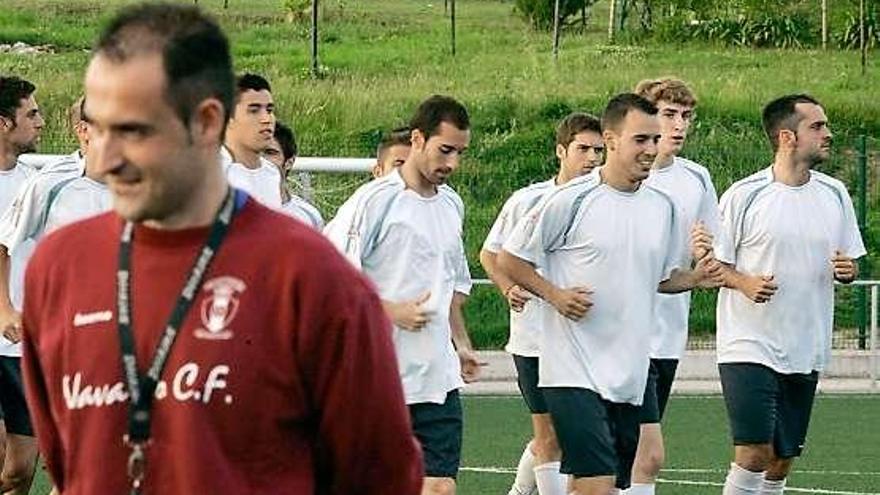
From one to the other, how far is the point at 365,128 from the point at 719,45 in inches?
585

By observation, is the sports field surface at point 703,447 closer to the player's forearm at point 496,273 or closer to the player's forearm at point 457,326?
the player's forearm at point 496,273

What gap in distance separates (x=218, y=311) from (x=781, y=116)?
796cm

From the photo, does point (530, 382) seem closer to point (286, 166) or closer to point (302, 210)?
point (286, 166)

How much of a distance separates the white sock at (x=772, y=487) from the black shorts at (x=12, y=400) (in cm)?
366

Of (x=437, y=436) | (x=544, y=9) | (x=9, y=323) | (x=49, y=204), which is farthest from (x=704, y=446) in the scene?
(x=544, y=9)

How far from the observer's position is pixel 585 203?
10.5 meters

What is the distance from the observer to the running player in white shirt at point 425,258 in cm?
1052

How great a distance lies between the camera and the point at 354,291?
14.0 feet

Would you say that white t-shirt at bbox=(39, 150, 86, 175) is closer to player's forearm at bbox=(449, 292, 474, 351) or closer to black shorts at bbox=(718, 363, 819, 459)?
player's forearm at bbox=(449, 292, 474, 351)

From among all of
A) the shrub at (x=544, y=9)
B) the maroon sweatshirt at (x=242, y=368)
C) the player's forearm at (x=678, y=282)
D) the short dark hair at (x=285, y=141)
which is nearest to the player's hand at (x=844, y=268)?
the player's forearm at (x=678, y=282)

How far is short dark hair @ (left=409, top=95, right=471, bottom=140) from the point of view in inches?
415

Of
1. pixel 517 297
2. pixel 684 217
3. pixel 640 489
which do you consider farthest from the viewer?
pixel 517 297

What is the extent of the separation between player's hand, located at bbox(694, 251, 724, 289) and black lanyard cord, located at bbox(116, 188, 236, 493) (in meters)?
6.98

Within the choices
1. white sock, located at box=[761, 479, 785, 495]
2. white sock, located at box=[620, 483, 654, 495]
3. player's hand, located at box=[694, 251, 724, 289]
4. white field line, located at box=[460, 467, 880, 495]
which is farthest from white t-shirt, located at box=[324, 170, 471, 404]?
white field line, located at box=[460, 467, 880, 495]
